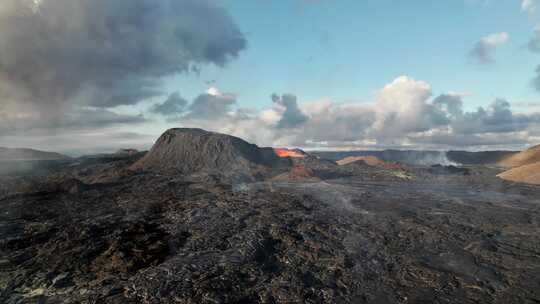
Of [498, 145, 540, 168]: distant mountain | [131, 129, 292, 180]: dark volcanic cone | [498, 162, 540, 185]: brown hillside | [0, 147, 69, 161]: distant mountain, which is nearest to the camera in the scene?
[498, 162, 540, 185]: brown hillside

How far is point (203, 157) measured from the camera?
164ft

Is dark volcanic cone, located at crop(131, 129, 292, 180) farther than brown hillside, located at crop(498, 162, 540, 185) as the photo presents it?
Yes

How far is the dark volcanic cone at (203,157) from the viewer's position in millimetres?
45031

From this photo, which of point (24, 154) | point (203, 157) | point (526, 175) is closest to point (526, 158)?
point (526, 175)

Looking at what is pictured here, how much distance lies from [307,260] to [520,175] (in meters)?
47.3

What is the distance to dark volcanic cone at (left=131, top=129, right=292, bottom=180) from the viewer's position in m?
45.0

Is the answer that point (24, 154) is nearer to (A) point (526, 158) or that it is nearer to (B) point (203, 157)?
(B) point (203, 157)

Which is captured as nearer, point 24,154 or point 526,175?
point 526,175

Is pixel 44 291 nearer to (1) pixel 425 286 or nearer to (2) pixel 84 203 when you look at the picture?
(1) pixel 425 286

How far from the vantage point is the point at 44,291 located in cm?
857

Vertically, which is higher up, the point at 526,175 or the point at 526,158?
the point at 526,158

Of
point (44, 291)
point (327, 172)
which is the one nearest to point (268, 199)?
point (44, 291)

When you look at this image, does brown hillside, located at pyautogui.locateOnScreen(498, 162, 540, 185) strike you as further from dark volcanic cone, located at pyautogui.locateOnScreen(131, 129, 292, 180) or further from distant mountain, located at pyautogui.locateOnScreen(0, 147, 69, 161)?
distant mountain, located at pyautogui.locateOnScreen(0, 147, 69, 161)

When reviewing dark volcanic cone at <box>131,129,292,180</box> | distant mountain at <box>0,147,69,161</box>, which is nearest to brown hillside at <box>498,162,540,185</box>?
dark volcanic cone at <box>131,129,292,180</box>
